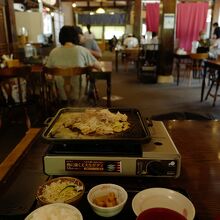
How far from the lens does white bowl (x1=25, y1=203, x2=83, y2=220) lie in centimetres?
67

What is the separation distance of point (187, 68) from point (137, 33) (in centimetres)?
489

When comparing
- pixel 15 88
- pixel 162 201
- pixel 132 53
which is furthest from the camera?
pixel 132 53

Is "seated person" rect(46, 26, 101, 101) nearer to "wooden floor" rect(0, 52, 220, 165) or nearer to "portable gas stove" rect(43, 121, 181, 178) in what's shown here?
"wooden floor" rect(0, 52, 220, 165)

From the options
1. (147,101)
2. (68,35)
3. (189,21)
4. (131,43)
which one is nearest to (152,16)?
(189,21)

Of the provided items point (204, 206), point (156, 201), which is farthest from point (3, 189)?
point (204, 206)

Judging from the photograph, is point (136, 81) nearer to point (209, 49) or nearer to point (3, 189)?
point (209, 49)

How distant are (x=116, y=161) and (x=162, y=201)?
194mm

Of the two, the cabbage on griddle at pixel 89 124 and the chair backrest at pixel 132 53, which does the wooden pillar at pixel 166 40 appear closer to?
the chair backrest at pixel 132 53

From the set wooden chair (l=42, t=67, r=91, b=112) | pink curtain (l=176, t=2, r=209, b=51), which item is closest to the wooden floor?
wooden chair (l=42, t=67, r=91, b=112)

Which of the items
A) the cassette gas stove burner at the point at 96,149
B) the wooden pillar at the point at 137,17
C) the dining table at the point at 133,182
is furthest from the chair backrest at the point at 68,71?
the wooden pillar at the point at 137,17

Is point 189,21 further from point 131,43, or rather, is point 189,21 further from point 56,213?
point 56,213

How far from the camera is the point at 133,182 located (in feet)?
3.03

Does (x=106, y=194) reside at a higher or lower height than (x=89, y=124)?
lower

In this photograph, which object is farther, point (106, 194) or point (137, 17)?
point (137, 17)
